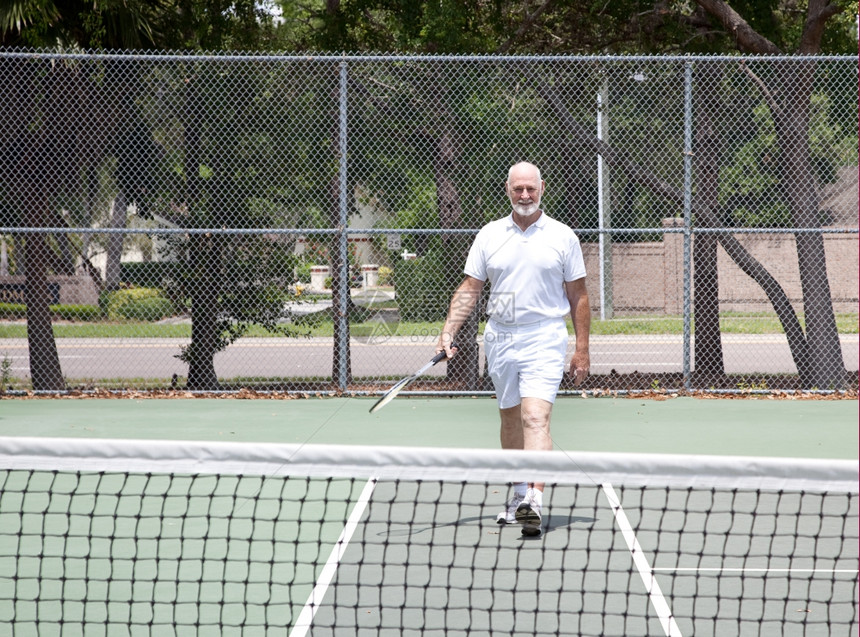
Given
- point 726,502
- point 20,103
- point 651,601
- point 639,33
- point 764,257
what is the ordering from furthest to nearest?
point 764,257 → point 639,33 → point 20,103 → point 726,502 → point 651,601

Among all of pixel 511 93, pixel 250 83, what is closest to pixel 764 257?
pixel 511 93

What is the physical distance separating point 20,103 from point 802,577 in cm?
887

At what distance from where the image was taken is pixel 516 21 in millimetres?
12891

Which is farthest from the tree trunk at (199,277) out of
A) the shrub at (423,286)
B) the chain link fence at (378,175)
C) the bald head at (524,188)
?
the bald head at (524,188)

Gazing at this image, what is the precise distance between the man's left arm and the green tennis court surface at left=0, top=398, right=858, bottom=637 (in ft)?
2.04

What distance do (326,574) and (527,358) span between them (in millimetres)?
1585

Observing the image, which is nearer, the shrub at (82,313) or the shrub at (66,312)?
the shrub at (66,312)

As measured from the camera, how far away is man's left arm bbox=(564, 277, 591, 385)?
230 inches

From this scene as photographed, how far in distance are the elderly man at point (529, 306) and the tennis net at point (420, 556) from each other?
2.24ft

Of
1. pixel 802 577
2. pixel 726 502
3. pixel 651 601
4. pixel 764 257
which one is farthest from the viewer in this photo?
pixel 764 257

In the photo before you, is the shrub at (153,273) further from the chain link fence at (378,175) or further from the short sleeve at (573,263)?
the short sleeve at (573,263)

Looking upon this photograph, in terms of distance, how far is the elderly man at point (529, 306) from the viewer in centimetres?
570

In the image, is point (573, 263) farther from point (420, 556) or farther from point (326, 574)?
point (326, 574)

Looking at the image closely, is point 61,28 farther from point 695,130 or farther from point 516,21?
point 695,130
